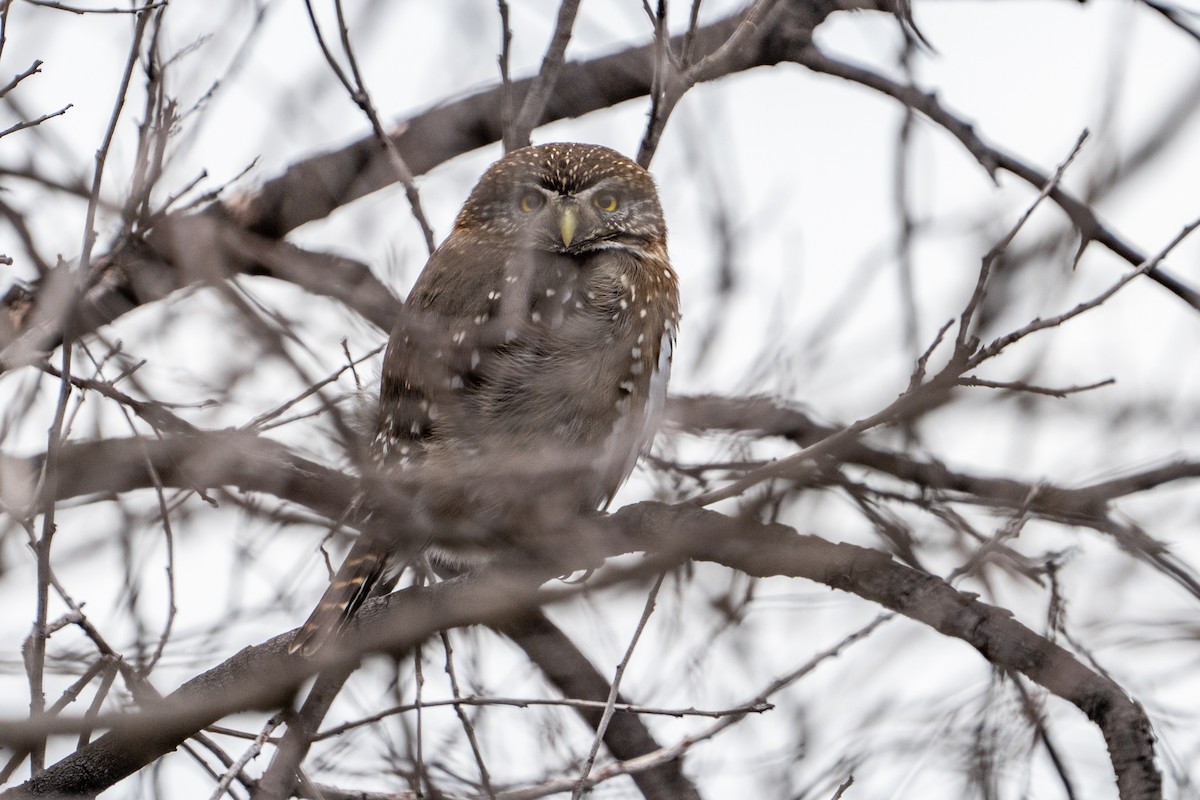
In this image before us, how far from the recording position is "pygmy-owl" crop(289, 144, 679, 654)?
3.49 metres

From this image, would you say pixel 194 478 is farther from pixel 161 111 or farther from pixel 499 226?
pixel 499 226

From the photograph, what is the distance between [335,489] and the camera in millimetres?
2162

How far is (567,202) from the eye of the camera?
507 centimetres

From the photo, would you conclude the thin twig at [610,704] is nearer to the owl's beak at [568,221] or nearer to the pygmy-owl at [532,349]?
the pygmy-owl at [532,349]

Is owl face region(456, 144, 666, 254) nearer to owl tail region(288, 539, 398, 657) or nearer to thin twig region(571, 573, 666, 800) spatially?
owl tail region(288, 539, 398, 657)

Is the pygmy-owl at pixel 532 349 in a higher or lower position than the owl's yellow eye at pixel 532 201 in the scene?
lower

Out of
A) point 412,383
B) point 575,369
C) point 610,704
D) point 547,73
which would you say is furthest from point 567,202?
point 610,704

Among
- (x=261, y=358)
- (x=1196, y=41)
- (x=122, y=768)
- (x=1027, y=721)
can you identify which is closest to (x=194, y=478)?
(x=261, y=358)

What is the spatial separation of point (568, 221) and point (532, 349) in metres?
1.20

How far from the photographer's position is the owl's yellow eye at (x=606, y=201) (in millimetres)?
5219

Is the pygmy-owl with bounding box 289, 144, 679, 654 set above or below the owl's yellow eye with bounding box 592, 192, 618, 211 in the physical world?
below

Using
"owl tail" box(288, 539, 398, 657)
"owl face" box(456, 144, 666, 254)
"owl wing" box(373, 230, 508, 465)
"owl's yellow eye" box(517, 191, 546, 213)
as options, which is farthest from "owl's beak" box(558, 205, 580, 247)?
"owl tail" box(288, 539, 398, 657)

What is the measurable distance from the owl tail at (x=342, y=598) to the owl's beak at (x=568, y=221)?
1646 millimetres

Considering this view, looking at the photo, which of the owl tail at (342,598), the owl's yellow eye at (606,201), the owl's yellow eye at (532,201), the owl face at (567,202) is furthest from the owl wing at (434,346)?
the owl's yellow eye at (606,201)
